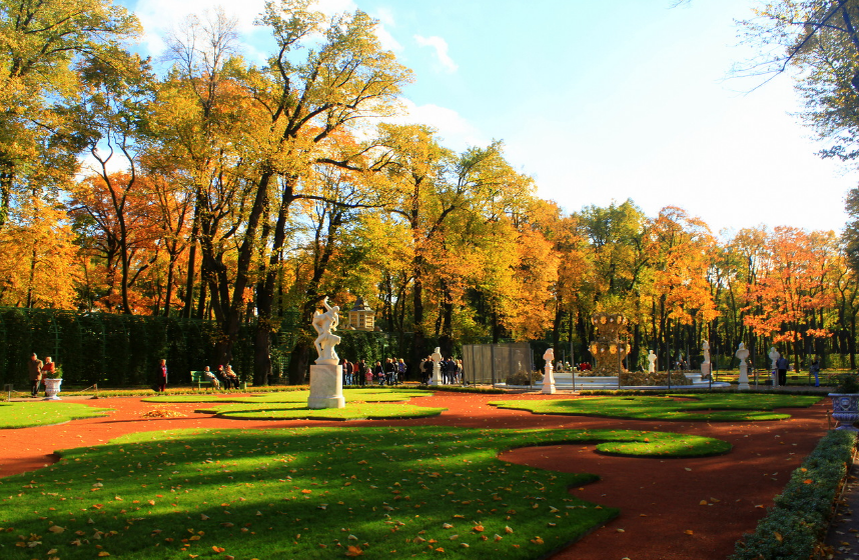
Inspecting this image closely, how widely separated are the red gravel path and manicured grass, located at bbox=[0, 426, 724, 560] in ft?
1.35

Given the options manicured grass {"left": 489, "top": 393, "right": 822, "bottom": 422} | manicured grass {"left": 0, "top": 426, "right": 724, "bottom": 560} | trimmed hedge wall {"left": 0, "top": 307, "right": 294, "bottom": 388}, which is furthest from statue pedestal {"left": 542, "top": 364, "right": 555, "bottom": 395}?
trimmed hedge wall {"left": 0, "top": 307, "right": 294, "bottom": 388}

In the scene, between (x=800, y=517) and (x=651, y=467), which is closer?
(x=800, y=517)

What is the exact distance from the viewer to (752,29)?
1563cm

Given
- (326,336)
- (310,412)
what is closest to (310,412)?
(310,412)

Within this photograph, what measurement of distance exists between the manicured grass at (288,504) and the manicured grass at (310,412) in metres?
5.33

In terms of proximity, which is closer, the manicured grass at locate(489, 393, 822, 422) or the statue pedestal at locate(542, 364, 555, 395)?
the manicured grass at locate(489, 393, 822, 422)

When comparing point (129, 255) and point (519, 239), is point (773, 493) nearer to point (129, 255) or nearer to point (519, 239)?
point (519, 239)

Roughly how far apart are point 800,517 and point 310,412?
42.4 ft

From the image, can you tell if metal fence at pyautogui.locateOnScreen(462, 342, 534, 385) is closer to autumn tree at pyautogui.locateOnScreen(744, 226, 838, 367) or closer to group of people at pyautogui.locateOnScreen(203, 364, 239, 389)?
group of people at pyautogui.locateOnScreen(203, 364, 239, 389)

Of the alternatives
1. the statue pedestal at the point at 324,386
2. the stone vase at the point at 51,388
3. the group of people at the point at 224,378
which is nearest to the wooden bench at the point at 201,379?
the group of people at the point at 224,378

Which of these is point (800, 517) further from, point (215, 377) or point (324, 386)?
point (215, 377)

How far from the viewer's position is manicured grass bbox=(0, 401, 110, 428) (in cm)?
1375

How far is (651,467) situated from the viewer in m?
8.95

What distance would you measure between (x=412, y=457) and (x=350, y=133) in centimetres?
2904
